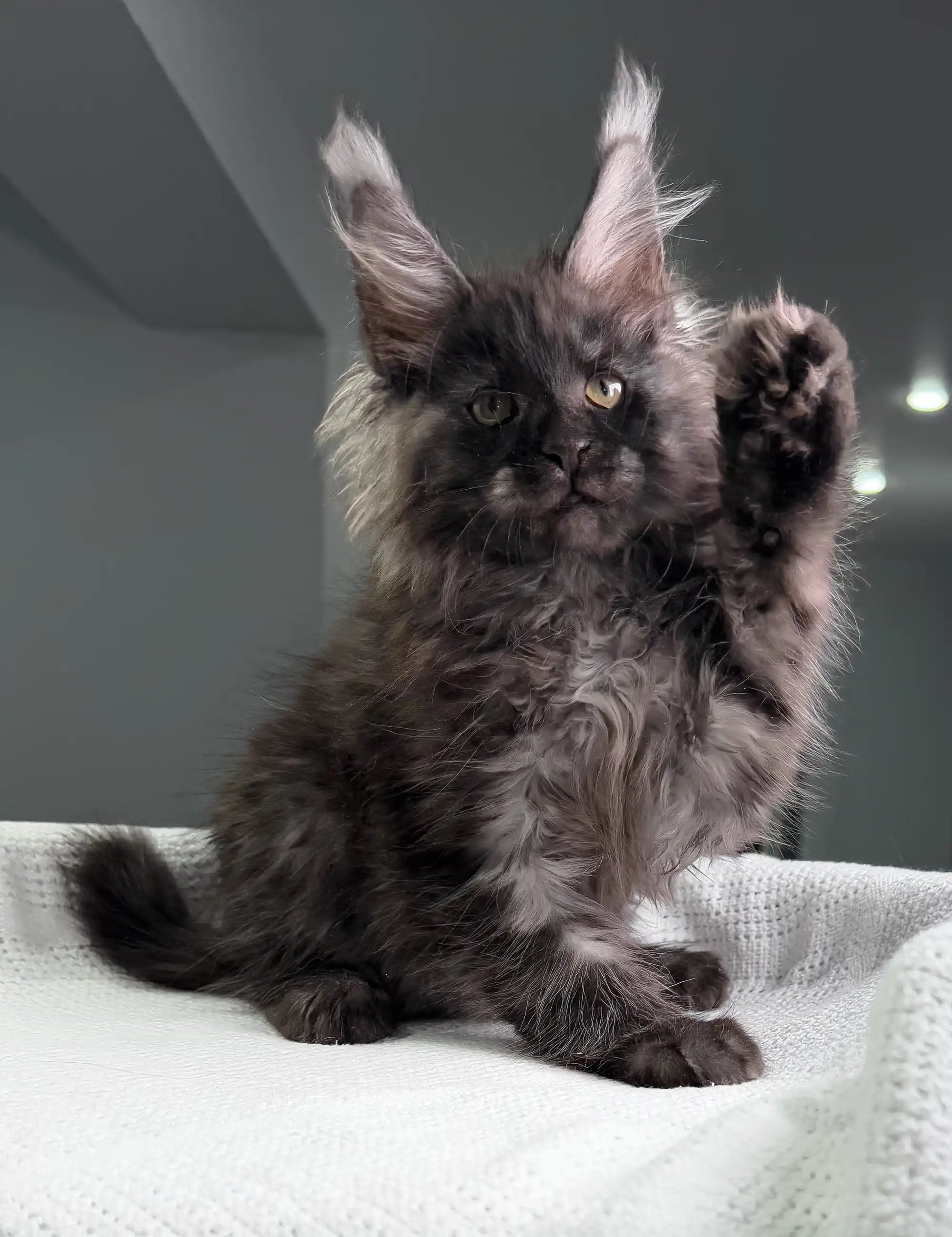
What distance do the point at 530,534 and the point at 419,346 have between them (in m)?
0.28

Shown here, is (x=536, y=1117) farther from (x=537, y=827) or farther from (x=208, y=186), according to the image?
(x=208, y=186)

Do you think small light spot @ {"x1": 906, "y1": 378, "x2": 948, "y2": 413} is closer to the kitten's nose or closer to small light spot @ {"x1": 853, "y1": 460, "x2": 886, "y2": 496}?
small light spot @ {"x1": 853, "y1": 460, "x2": 886, "y2": 496}

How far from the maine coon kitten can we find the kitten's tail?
264 mm

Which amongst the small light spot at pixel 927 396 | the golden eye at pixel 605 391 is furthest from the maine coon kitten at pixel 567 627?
the small light spot at pixel 927 396

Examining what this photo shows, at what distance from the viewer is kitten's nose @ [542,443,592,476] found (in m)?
1.02

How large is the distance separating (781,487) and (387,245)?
0.51 metres

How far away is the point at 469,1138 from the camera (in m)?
0.73

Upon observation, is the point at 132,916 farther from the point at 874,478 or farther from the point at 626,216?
the point at 874,478

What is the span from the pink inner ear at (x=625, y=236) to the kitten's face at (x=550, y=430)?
0.19ft

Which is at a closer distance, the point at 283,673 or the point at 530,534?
the point at 530,534

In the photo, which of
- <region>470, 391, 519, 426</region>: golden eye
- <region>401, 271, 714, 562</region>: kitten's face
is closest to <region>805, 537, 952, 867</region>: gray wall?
<region>401, 271, 714, 562</region>: kitten's face

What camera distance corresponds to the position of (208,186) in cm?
201

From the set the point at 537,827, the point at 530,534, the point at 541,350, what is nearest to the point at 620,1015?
the point at 537,827

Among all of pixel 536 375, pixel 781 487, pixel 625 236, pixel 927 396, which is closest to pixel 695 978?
pixel 781 487
